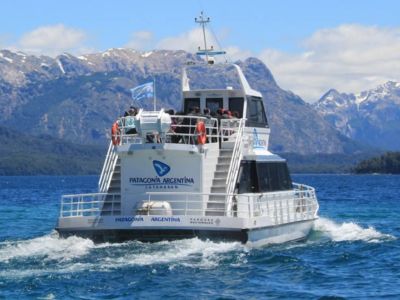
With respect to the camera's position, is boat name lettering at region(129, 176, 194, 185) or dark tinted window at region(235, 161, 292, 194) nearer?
boat name lettering at region(129, 176, 194, 185)

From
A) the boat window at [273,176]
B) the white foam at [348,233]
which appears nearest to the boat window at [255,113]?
the boat window at [273,176]

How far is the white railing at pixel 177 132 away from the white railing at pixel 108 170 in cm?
55

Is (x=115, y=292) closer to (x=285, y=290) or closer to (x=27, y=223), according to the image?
(x=285, y=290)

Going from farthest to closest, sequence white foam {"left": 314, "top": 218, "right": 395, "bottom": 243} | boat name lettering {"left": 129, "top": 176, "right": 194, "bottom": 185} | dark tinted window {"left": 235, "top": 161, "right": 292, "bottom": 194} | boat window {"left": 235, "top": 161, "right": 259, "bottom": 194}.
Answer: white foam {"left": 314, "top": 218, "right": 395, "bottom": 243}
dark tinted window {"left": 235, "top": 161, "right": 292, "bottom": 194}
boat window {"left": 235, "top": 161, "right": 259, "bottom": 194}
boat name lettering {"left": 129, "top": 176, "right": 194, "bottom": 185}

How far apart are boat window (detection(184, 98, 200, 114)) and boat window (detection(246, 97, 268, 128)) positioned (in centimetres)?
202

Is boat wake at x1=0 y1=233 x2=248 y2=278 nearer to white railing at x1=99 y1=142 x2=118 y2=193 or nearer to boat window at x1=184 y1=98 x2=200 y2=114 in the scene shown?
white railing at x1=99 y1=142 x2=118 y2=193

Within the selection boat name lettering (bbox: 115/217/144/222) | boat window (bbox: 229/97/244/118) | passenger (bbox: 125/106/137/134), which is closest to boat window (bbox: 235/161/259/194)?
boat window (bbox: 229/97/244/118)

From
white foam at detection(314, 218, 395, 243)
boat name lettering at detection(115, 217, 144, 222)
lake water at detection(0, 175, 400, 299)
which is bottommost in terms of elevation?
lake water at detection(0, 175, 400, 299)

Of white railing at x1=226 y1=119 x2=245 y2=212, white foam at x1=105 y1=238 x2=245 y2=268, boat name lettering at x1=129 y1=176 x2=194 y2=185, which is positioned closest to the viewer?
white foam at x1=105 y1=238 x2=245 y2=268

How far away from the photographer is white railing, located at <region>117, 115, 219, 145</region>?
30734mm

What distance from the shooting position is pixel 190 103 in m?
36.4

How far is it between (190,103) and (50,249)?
32.6 ft

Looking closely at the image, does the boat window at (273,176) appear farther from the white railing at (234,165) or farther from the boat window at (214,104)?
the boat window at (214,104)

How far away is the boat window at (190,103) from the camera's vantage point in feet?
119
